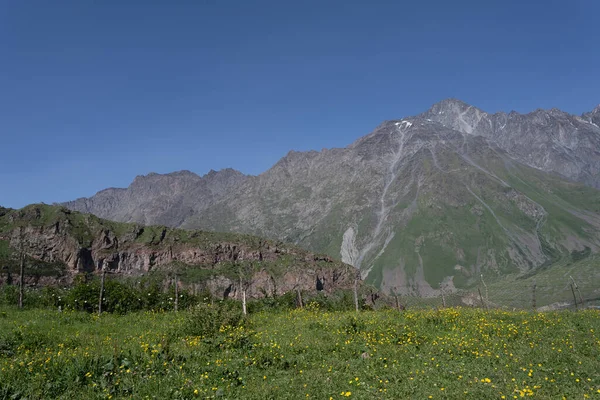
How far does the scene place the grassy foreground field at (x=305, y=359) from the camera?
44.6ft

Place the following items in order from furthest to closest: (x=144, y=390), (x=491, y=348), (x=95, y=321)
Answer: (x=95, y=321) < (x=491, y=348) < (x=144, y=390)

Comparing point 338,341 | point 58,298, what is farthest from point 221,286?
point 338,341

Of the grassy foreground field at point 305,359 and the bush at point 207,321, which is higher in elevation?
the bush at point 207,321

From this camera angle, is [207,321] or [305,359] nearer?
[305,359]

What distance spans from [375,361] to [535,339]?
858 cm

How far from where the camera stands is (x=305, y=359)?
57.3 feet

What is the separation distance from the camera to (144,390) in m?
13.6

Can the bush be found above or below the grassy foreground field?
above

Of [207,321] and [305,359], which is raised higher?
[207,321]

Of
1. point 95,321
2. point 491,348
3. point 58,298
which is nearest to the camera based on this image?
point 491,348

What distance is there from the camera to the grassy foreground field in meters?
13.6

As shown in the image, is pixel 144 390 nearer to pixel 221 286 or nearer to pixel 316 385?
pixel 316 385

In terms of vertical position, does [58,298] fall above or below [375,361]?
above

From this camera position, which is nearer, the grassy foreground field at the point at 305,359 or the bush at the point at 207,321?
the grassy foreground field at the point at 305,359
